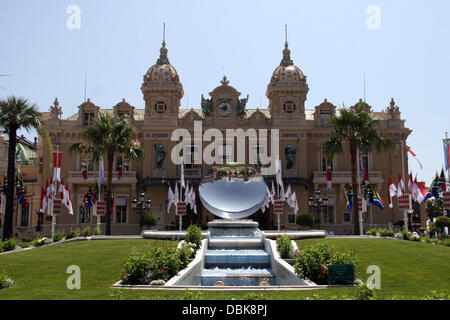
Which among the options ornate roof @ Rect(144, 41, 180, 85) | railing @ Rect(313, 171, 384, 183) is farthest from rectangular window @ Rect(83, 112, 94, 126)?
railing @ Rect(313, 171, 384, 183)

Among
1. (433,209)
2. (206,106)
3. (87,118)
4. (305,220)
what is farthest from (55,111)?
(433,209)

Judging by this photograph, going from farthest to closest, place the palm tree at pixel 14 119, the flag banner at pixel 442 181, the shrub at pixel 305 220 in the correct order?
the shrub at pixel 305 220
the flag banner at pixel 442 181
the palm tree at pixel 14 119

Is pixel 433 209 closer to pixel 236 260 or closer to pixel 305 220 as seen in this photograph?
pixel 305 220

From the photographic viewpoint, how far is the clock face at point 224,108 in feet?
169

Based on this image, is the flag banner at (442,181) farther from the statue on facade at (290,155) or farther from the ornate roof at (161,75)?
the ornate roof at (161,75)

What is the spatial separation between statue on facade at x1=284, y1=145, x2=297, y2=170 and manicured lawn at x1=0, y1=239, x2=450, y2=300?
71.9 feet

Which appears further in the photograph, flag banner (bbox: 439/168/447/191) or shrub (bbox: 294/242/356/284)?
flag banner (bbox: 439/168/447/191)

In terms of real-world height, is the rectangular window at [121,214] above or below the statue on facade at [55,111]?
below

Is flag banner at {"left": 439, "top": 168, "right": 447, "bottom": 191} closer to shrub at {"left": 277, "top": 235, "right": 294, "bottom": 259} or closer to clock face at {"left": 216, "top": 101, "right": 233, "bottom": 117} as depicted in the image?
shrub at {"left": 277, "top": 235, "right": 294, "bottom": 259}

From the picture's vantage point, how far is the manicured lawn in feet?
47.1

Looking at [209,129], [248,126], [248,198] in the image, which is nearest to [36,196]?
[209,129]

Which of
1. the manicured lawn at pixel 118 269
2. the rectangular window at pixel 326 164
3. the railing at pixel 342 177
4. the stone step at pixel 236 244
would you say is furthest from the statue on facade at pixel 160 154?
the stone step at pixel 236 244

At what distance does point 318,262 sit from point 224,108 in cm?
3522
